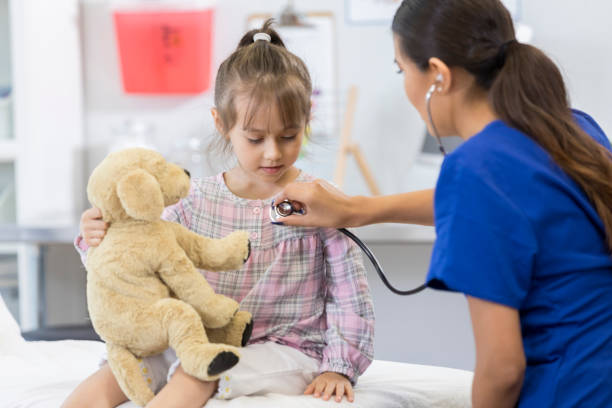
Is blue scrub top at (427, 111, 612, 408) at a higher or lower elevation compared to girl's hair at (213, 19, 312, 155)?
lower

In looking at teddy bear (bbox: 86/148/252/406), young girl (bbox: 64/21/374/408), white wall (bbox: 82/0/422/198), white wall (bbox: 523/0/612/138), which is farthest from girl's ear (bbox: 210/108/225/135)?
white wall (bbox: 523/0/612/138)

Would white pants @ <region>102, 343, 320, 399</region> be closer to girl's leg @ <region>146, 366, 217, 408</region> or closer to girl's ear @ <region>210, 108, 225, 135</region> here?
girl's leg @ <region>146, 366, 217, 408</region>

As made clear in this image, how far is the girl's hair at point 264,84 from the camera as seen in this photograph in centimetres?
117

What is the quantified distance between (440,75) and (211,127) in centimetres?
178

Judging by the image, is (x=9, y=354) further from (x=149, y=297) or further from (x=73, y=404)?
(x=149, y=297)

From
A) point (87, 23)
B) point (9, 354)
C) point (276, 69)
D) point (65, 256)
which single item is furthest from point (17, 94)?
point (276, 69)

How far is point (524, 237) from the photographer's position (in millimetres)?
836

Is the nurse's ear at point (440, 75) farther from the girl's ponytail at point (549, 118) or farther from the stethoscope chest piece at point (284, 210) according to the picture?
the stethoscope chest piece at point (284, 210)

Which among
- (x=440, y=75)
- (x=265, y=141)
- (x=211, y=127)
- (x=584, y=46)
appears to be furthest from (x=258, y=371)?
(x=584, y=46)

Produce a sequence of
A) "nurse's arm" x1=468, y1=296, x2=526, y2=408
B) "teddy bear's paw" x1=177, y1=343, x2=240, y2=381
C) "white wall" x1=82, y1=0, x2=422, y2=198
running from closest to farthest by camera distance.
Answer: "nurse's arm" x1=468, y1=296, x2=526, y2=408 < "teddy bear's paw" x1=177, y1=343, x2=240, y2=381 < "white wall" x1=82, y1=0, x2=422, y2=198

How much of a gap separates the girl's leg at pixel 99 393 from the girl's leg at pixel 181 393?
0.11m

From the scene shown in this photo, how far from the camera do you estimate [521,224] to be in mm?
836

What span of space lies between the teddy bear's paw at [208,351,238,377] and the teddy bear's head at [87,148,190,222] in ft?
0.70

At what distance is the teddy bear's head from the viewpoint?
942 millimetres
